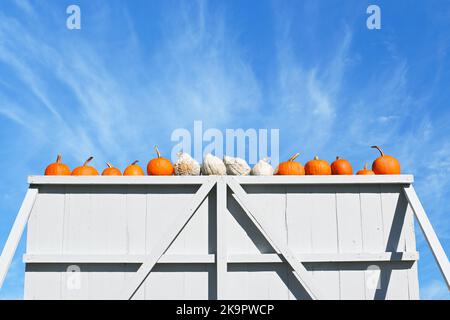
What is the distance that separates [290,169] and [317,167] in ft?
1.13

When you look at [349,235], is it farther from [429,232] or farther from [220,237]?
[220,237]

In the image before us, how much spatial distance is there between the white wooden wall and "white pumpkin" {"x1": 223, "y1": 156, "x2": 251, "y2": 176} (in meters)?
0.27

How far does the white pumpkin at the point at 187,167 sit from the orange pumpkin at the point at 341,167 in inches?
69.2

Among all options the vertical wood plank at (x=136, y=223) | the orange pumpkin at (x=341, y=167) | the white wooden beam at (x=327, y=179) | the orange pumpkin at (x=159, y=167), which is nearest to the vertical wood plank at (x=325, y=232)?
the white wooden beam at (x=327, y=179)

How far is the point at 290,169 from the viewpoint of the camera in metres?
5.59

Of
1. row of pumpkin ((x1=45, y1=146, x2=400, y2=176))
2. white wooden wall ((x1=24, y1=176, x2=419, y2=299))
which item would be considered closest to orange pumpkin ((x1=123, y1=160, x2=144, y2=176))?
row of pumpkin ((x1=45, y1=146, x2=400, y2=176))

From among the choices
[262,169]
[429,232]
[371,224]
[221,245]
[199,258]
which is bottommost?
[199,258]

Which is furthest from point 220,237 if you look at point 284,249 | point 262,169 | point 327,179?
point 327,179

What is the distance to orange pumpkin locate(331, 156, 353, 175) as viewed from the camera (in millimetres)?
5676

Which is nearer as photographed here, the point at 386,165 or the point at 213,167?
the point at 213,167

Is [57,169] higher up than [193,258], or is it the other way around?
[57,169]

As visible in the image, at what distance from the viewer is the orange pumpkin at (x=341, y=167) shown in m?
5.68

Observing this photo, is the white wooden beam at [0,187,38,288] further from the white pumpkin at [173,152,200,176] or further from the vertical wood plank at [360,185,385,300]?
the vertical wood plank at [360,185,385,300]

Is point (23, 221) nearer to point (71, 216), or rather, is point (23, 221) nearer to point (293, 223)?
point (71, 216)
